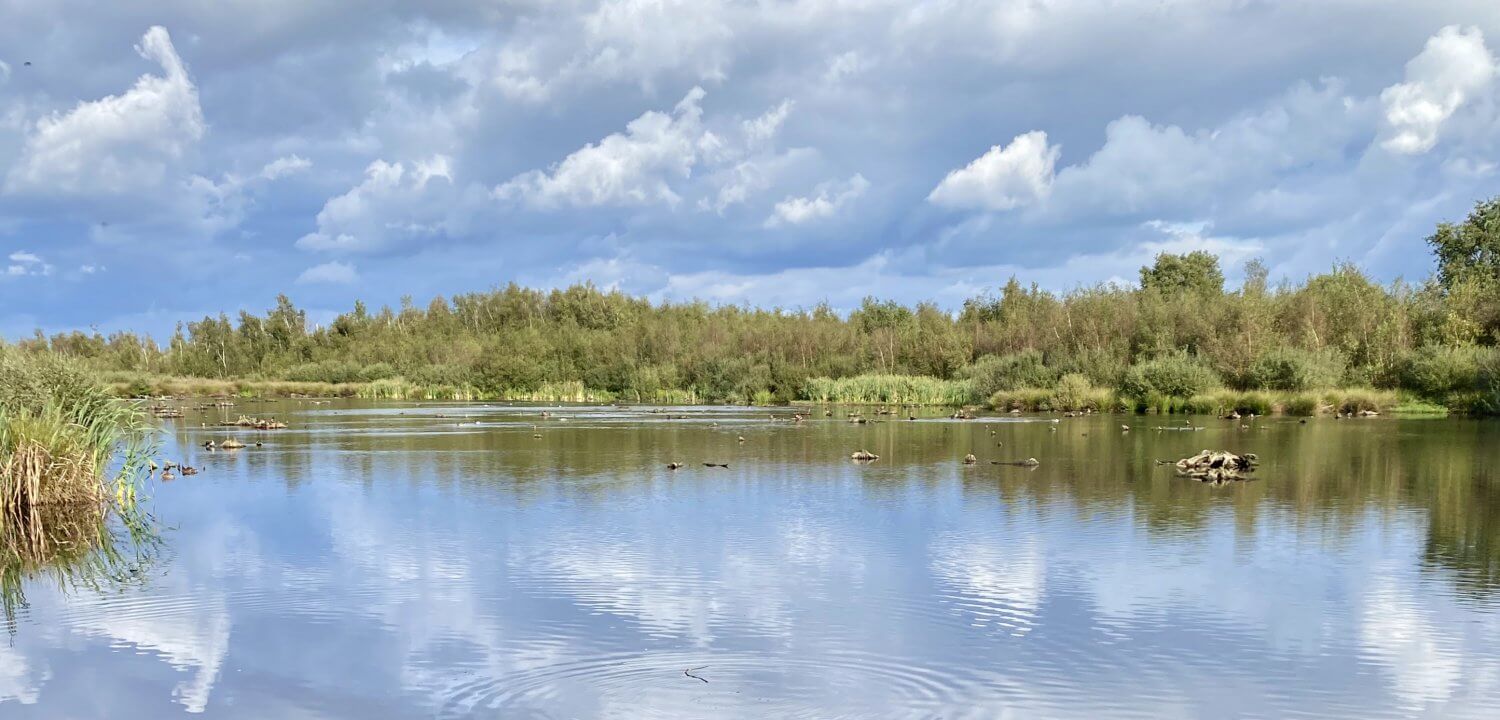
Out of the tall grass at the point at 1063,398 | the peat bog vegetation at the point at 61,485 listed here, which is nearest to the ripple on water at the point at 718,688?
the peat bog vegetation at the point at 61,485

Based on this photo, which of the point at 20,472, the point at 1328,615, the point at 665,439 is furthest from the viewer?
the point at 665,439

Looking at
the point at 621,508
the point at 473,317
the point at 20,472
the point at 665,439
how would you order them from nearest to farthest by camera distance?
the point at 20,472 < the point at 621,508 < the point at 665,439 < the point at 473,317

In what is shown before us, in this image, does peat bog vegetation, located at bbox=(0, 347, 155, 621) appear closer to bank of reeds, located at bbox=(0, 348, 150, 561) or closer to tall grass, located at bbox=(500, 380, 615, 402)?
bank of reeds, located at bbox=(0, 348, 150, 561)

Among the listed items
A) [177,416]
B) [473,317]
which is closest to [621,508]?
[177,416]

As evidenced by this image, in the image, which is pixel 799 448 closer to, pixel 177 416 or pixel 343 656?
pixel 343 656

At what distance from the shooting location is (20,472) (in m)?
12.6

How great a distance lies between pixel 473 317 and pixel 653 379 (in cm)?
4157

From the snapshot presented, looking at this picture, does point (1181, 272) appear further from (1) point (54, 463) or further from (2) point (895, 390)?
(1) point (54, 463)

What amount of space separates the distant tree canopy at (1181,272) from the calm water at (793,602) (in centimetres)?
6016

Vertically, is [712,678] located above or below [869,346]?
below

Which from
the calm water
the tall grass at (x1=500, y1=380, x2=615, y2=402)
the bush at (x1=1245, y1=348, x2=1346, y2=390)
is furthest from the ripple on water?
the tall grass at (x1=500, y1=380, x2=615, y2=402)

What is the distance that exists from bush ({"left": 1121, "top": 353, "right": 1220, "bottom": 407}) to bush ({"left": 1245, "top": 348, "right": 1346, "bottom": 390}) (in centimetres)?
161

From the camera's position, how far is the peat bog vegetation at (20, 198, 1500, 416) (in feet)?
132

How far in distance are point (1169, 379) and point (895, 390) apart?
46.1 feet
